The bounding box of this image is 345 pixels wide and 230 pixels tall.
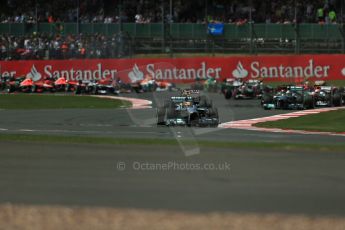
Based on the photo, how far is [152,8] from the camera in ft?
150

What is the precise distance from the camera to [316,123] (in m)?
23.0

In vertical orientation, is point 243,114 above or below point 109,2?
below

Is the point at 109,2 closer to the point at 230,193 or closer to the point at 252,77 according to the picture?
the point at 252,77

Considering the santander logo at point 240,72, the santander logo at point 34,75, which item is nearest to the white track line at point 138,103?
Answer: the santander logo at point 34,75

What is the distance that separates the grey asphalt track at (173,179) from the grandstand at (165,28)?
27.9m

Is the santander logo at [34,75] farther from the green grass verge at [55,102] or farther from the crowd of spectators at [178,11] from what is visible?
the green grass verge at [55,102]

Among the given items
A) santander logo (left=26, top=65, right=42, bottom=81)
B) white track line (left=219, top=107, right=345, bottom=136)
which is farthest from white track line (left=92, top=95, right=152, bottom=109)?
santander logo (left=26, top=65, right=42, bottom=81)

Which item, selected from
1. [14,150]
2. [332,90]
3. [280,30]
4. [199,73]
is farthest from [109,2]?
[14,150]

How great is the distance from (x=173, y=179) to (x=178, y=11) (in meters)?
35.5

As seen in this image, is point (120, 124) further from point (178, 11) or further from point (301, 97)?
point (178, 11)

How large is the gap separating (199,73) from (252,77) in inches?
118

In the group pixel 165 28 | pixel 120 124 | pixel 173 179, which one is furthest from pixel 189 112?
pixel 165 28

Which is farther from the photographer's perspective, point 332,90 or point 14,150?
point 332,90

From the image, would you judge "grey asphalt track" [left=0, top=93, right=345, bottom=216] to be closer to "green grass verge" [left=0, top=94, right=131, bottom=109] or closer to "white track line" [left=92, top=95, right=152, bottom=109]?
"white track line" [left=92, top=95, right=152, bottom=109]
